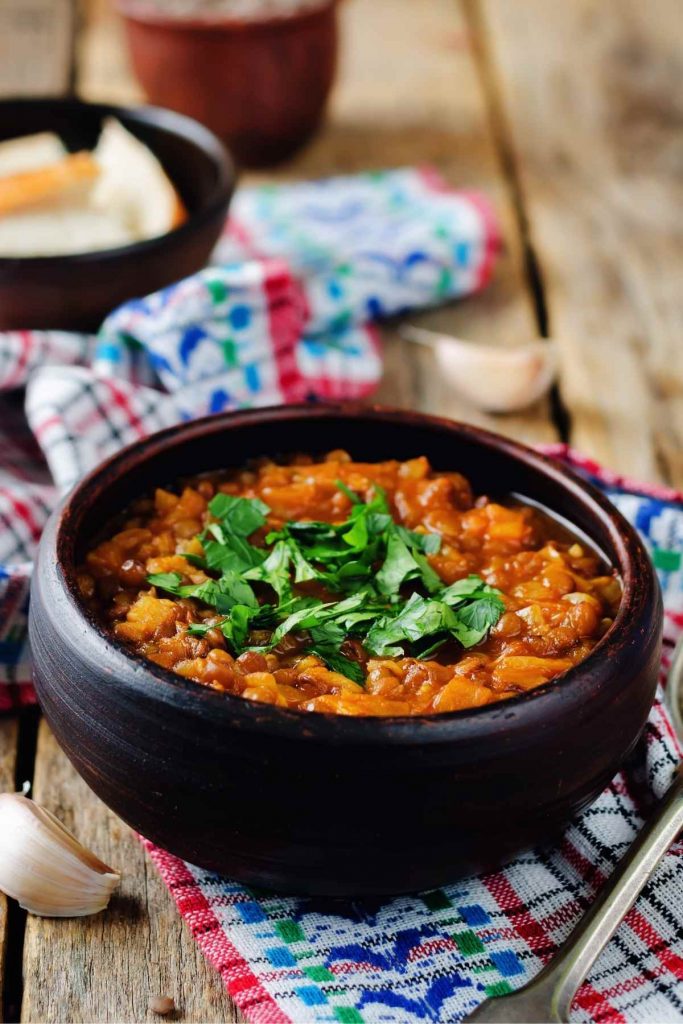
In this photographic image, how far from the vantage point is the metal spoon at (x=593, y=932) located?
1629mm

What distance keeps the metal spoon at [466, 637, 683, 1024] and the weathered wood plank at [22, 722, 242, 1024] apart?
1.21 feet

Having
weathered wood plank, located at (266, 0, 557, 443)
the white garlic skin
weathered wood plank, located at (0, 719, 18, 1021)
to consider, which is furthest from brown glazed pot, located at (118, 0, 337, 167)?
weathered wood plank, located at (0, 719, 18, 1021)

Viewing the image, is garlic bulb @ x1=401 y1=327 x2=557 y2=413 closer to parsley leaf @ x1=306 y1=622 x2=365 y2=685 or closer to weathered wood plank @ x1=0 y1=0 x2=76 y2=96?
parsley leaf @ x1=306 y1=622 x2=365 y2=685

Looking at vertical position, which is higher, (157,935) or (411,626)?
(411,626)

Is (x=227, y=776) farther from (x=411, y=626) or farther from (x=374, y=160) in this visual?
(x=374, y=160)

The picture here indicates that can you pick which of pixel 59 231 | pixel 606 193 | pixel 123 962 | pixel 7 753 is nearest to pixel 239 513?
pixel 7 753

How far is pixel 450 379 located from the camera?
3162 millimetres

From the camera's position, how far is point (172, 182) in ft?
11.5

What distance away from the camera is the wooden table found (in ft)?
5.97

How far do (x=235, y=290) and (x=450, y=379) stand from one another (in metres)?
0.57

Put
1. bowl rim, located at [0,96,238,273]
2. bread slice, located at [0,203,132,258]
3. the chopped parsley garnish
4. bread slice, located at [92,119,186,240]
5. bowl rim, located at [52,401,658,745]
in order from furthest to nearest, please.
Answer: bread slice, located at [92,119,186,240], bread slice, located at [0,203,132,258], bowl rim, located at [0,96,238,273], the chopped parsley garnish, bowl rim, located at [52,401,658,745]

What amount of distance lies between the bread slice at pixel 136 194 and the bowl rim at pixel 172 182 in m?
0.06

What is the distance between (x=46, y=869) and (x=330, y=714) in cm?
49

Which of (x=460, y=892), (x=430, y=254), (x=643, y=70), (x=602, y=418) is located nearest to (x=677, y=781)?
(x=460, y=892)
